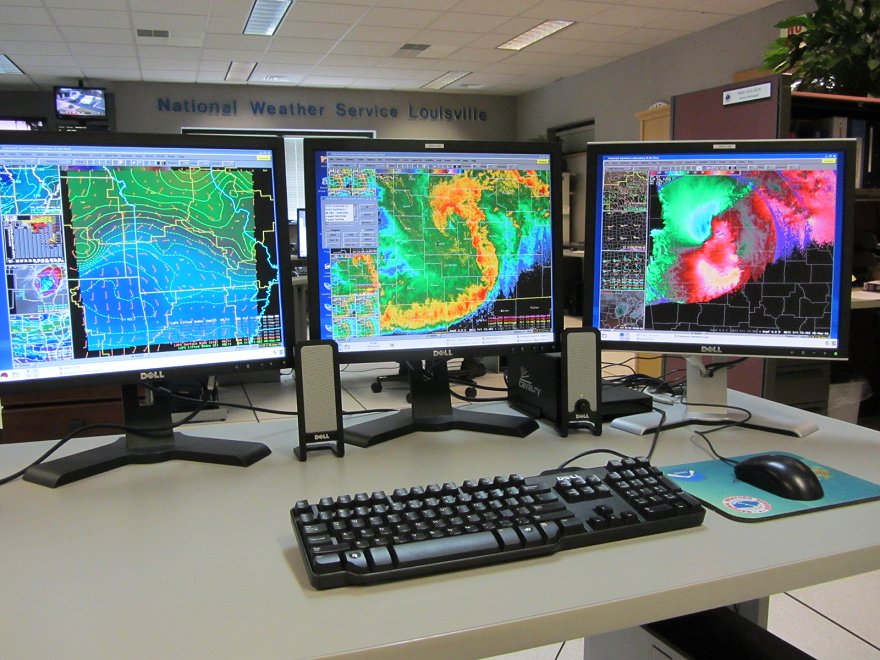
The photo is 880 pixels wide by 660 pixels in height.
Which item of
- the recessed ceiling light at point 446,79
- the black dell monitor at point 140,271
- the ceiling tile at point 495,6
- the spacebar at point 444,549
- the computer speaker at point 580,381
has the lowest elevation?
the spacebar at point 444,549

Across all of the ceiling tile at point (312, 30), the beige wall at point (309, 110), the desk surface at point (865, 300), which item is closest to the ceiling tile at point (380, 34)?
the ceiling tile at point (312, 30)

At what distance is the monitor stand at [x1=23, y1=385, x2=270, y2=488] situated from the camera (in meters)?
1.00

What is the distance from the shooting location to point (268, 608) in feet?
2.11

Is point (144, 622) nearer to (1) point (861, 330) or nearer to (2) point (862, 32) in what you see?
(1) point (861, 330)

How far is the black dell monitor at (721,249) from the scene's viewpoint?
1194mm

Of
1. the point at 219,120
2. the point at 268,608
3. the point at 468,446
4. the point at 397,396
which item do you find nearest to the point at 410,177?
the point at 468,446

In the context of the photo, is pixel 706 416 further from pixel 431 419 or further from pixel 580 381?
pixel 431 419

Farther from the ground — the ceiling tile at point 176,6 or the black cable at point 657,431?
the ceiling tile at point 176,6

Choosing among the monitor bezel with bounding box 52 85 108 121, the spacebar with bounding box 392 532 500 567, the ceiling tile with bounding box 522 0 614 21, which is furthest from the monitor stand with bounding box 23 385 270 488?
the monitor bezel with bounding box 52 85 108 121

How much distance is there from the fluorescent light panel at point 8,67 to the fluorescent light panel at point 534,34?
5.26 m

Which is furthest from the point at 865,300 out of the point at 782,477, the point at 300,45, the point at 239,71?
the point at 239,71

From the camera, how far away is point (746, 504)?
2.86 ft

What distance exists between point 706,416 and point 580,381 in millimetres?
279

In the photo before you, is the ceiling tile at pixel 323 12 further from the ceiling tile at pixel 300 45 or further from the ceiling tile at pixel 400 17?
the ceiling tile at pixel 300 45
